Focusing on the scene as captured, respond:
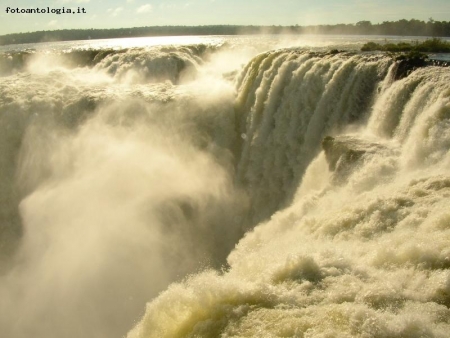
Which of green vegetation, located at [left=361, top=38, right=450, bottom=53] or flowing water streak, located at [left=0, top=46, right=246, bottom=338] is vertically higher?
green vegetation, located at [left=361, top=38, right=450, bottom=53]

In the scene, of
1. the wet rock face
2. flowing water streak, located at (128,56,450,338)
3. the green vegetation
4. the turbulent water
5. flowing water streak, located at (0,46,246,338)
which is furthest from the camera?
the green vegetation

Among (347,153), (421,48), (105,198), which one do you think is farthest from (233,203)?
(421,48)

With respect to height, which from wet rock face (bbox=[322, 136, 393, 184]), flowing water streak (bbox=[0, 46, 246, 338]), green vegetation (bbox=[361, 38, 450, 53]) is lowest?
flowing water streak (bbox=[0, 46, 246, 338])

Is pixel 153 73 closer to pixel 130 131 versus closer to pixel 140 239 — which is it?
pixel 130 131

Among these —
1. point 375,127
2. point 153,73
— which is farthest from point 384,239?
point 153,73

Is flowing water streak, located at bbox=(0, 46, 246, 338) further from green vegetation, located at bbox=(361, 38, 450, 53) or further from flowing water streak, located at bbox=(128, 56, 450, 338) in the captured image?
green vegetation, located at bbox=(361, 38, 450, 53)

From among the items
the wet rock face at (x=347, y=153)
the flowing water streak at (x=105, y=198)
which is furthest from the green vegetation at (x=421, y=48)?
the wet rock face at (x=347, y=153)

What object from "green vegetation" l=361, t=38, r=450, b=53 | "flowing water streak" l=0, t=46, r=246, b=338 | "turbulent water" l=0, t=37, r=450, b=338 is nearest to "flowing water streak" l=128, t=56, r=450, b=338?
"turbulent water" l=0, t=37, r=450, b=338
